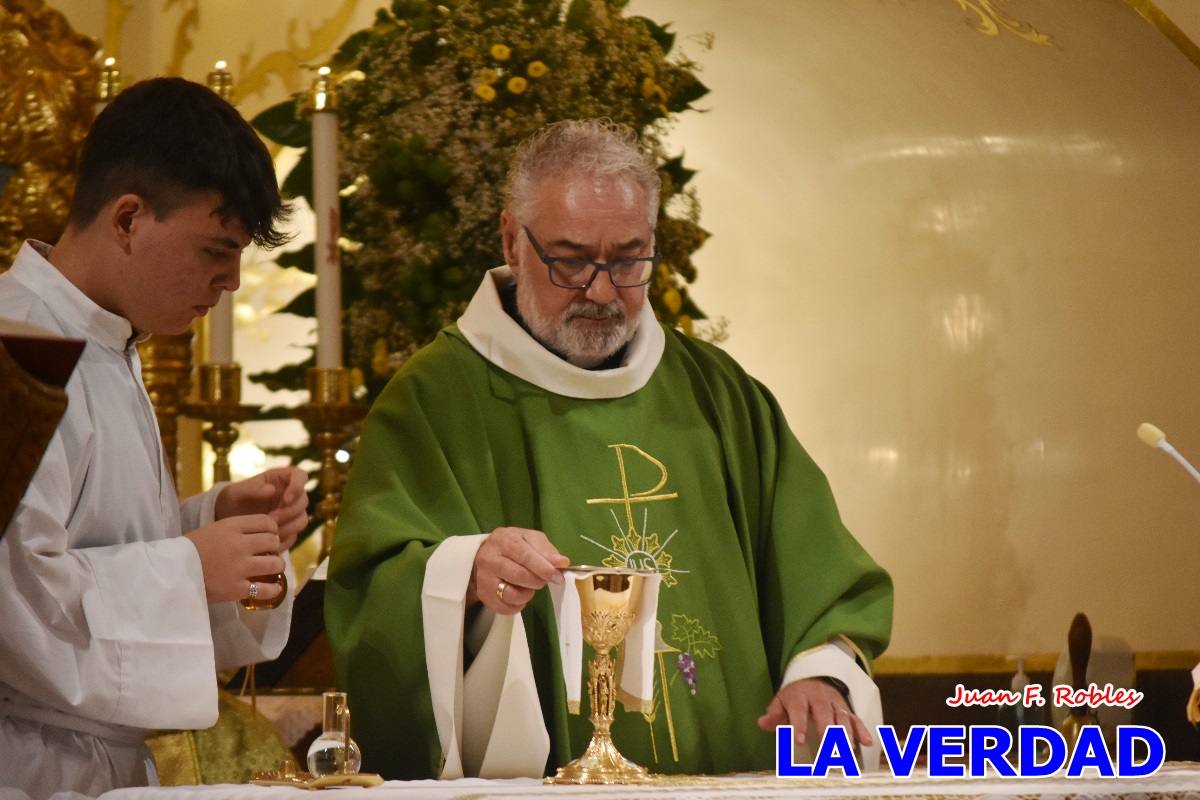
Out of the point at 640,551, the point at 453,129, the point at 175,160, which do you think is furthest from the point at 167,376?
the point at 175,160

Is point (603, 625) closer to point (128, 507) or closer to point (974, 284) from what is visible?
point (128, 507)

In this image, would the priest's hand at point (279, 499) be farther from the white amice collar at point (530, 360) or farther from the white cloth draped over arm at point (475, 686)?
the white amice collar at point (530, 360)

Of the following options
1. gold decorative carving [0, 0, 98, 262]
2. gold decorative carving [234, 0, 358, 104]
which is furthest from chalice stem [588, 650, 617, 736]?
gold decorative carving [234, 0, 358, 104]

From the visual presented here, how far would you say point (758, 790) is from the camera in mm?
2041

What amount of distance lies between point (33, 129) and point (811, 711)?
2.65m

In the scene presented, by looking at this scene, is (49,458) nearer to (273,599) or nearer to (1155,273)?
(273,599)

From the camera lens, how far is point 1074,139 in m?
5.15

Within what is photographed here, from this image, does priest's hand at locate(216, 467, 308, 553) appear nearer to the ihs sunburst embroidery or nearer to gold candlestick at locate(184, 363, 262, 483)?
the ihs sunburst embroidery

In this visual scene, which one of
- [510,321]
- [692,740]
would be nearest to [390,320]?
[510,321]

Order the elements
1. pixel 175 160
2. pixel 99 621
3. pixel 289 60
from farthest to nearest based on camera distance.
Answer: pixel 289 60, pixel 175 160, pixel 99 621

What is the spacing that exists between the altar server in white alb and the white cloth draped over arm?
26 centimetres

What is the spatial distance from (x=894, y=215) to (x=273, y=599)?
3248 mm

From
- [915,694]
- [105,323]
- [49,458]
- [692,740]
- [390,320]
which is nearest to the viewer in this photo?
[49,458]

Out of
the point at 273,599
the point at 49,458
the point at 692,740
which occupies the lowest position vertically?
the point at 692,740
